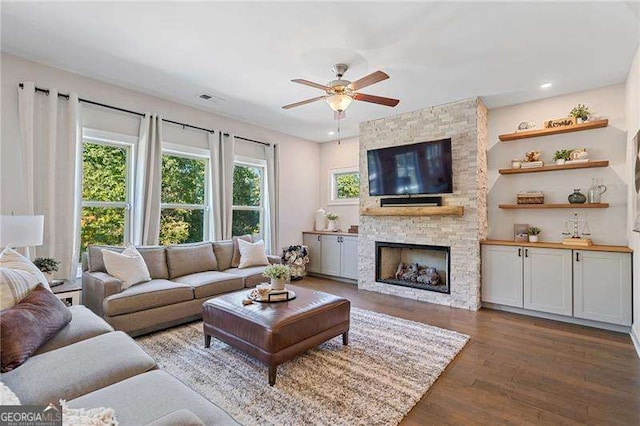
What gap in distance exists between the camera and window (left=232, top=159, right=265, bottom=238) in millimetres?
5410

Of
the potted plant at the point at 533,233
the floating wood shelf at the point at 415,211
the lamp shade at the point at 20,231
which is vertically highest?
the floating wood shelf at the point at 415,211

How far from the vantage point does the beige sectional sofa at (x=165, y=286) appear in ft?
9.73

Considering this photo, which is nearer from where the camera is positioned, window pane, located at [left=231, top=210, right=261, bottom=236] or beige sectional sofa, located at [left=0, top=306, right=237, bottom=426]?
beige sectional sofa, located at [left=0, top=306, right=237, bottom=426]

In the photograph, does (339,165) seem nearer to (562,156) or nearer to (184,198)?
(184,198)

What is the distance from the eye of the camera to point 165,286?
10.9 feet

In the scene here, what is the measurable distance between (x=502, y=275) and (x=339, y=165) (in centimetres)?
360

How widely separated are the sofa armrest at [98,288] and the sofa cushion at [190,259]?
0.74 metres

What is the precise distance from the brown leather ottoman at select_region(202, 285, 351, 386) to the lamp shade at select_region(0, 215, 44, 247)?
1621 mm

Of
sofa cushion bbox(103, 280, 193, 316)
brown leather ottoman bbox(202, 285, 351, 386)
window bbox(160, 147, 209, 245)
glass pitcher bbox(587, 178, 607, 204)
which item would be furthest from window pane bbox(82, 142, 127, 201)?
glass pitcher bbox(587, 178, 607, 204)

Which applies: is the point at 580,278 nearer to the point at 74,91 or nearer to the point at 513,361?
the point at 513,361

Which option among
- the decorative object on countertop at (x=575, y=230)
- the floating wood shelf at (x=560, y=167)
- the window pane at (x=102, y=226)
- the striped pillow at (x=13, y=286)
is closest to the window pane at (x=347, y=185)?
the floating wood shelf at (x=560, y=167)

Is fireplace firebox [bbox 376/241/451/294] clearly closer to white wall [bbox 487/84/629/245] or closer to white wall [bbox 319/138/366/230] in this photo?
white wall [bbox 487/84/629/245]

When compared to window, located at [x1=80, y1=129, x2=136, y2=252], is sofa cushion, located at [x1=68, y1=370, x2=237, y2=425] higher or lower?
lower

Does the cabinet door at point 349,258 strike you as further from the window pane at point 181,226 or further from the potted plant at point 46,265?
the potted plant at point 46,265
